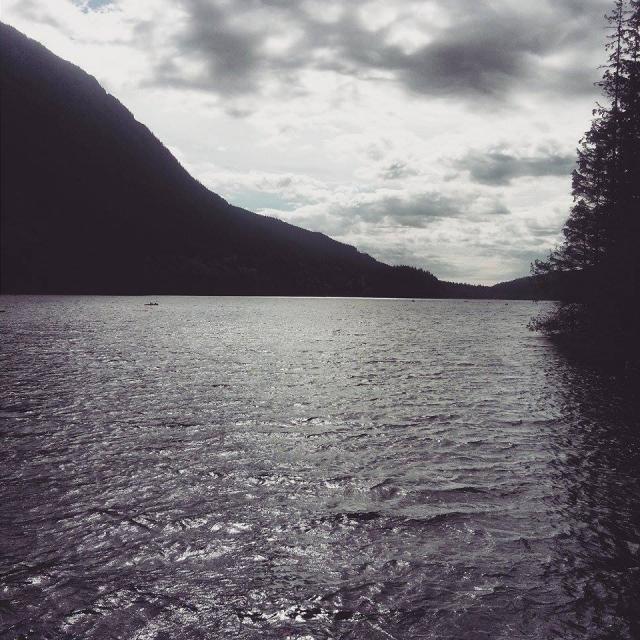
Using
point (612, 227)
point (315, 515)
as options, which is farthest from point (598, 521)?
point (612, 227)

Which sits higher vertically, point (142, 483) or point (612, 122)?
point (612, 122)

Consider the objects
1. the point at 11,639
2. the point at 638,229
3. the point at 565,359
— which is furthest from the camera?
the point at 565,359

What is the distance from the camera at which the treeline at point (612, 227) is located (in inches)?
1299

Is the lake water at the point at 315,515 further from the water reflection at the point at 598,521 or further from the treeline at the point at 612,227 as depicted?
the treeline at the point at 612,227

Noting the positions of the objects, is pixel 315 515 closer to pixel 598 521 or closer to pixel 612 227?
pixel 598 521

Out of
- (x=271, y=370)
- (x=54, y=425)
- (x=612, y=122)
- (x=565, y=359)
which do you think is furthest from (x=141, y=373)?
(x=612, y=122)

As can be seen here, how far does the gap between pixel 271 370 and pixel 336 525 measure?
25730 millimetres

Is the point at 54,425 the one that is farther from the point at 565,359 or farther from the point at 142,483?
the point at 565,359

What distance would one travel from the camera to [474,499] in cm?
1299

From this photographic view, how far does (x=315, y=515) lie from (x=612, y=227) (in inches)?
1265

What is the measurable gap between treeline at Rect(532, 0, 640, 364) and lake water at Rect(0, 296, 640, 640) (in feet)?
37.1

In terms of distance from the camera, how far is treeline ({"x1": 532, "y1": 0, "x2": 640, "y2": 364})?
3300 centimetres

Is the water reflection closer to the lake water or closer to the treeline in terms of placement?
the lake water

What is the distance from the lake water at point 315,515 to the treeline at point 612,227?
1130 cm
